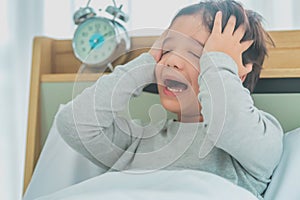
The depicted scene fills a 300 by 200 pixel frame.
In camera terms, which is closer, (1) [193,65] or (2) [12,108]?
(1) [193,65]

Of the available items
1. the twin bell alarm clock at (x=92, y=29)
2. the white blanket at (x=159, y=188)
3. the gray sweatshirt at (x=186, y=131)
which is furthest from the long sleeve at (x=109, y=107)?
the twin bell alarm clock at (x=92, y=29)

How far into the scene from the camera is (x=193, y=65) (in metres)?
0.93

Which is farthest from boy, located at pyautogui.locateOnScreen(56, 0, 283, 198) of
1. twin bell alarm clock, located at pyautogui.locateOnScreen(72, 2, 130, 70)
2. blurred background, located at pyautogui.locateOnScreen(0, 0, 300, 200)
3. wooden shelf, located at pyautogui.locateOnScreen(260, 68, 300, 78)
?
blurred background, located at pyautogui.locateOnScreen(0, 0, 300, 200)

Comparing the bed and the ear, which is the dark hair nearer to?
→ the ear

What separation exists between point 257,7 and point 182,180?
89cm

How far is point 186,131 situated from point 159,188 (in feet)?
0.61

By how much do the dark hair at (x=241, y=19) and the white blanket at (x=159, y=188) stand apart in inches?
11.5

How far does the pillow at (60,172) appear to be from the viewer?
1.22 m

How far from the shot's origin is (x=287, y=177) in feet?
3.24

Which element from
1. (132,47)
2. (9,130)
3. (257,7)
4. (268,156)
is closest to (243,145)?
(268,156)

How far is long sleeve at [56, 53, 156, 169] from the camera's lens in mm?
1013

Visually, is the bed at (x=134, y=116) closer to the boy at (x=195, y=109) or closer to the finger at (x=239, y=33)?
the boy at (x=195, y=109)

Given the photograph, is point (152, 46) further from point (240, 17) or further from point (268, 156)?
point (268, 156)

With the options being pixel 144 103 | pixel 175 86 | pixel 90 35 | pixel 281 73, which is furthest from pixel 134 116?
pixel 90 35
